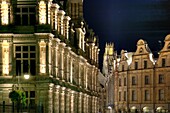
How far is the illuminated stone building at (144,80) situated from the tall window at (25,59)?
40.5 meters

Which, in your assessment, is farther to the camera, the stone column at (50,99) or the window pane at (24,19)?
the window pane at (24,19)

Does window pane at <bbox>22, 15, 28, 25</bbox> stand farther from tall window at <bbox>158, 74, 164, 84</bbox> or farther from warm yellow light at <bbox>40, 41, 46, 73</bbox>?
tall window at <bbox>158, 74, 164, 84</bbox>

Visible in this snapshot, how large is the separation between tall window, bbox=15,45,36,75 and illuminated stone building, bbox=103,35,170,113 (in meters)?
40.5

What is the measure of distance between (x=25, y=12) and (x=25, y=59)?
3.78 m

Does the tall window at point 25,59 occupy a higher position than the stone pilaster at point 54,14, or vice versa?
the stone pilaster at point 54,14

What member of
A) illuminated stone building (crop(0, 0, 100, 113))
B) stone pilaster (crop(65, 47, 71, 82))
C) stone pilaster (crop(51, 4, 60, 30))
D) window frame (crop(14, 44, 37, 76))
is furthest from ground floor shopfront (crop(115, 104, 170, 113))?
window frame (crop(14, 44, 37, 76))

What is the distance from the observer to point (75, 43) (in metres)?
58.0

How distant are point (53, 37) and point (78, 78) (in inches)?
653

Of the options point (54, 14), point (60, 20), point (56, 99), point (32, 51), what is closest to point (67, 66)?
point (60, 20)

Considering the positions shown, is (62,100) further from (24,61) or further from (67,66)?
(24,61)

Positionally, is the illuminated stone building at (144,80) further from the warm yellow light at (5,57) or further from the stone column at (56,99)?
the warm yellow light at (5,57)

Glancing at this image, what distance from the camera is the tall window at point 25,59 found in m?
41.2

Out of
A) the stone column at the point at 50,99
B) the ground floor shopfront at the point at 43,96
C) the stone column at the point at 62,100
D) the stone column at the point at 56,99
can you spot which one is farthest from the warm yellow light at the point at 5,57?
the stone column at the point at 62,100

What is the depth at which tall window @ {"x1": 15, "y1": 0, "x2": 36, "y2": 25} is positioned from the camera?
41562 millimetres
